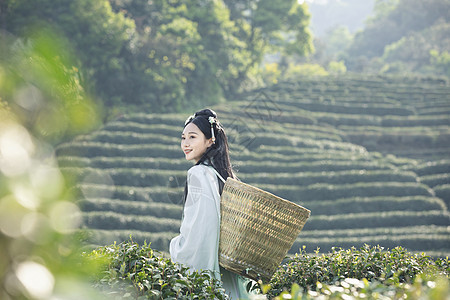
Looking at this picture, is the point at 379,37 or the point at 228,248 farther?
the point at 379,37

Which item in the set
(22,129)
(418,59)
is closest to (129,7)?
(22,129)

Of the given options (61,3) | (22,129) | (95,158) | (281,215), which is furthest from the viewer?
(61,3)

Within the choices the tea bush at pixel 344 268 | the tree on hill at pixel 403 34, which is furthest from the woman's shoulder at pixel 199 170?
the tree on hill at pixel 403 34

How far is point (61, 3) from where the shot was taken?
13.2m

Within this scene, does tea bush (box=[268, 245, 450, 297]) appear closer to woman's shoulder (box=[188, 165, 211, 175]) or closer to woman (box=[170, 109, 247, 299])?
woman (box=[170, 109, 247, 299])

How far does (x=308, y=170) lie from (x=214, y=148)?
9282mm

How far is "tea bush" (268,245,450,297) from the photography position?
181cm

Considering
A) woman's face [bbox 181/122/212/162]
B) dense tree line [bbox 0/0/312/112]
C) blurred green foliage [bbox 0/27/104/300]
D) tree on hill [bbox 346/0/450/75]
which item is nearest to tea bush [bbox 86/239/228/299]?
woman's face [bbox 181/122/212/162]

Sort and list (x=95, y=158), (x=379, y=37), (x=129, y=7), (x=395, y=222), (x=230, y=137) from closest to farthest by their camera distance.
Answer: (x=395, y=222) → (x=95, y=158) → (x=230, y=137) → (x=129, y=7) → (x=379, y=37)

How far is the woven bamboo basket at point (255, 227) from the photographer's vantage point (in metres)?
1.59

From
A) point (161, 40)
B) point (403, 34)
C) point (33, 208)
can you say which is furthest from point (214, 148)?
point (403, 34)

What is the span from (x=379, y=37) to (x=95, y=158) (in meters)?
39.1

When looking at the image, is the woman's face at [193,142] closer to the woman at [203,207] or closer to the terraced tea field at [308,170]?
the woman at [203,207]

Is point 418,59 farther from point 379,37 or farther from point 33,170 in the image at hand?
point 33,170
